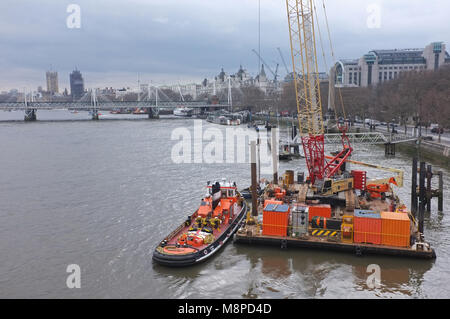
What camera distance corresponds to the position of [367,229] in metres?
18.5

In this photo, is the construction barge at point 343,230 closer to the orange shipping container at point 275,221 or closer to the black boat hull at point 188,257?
the orange shipping container at point 275,221

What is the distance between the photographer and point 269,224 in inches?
A: 787

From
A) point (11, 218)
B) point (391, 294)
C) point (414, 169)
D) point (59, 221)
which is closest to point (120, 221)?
point (59, 221)

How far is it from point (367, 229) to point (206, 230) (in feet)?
26.1

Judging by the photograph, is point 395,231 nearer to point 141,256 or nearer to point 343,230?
point 343,230

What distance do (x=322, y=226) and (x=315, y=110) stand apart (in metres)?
14.8

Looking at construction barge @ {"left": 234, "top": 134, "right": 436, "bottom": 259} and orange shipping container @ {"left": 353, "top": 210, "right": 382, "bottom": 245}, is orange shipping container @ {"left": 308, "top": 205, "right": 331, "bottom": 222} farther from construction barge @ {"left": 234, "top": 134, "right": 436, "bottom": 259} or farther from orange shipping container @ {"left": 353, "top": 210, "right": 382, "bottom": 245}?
orange shipping container @ {"left": 353, "top": 210, "right": 382, "bottom": 245}

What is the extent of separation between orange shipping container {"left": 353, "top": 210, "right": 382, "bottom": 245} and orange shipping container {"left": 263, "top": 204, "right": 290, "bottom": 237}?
3449 millimetres

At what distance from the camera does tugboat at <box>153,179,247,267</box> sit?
697 inches

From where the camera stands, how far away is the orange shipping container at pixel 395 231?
17953mm

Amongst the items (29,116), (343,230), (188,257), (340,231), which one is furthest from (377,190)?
(29,116)

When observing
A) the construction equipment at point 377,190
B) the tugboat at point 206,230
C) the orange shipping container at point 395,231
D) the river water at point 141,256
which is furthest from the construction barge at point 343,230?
the construction equipment at point 377,190

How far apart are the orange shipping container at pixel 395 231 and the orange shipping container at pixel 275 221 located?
466cm

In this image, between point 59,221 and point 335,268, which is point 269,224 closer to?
point 335,268
